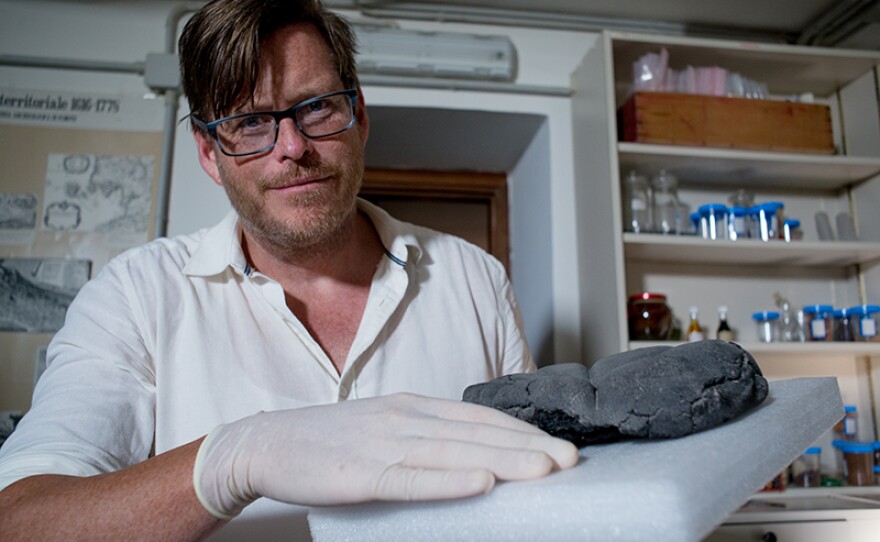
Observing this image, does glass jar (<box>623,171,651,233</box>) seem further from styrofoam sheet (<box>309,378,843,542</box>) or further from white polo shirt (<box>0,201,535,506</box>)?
styrofoam sheet (<box>309,378,843,542</box>)

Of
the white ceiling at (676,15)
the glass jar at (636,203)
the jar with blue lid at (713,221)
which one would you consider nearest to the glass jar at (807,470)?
the jar with blue lid at (713,221)

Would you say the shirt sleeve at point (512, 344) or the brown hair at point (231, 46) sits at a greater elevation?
the brown hair at point (231, 46)

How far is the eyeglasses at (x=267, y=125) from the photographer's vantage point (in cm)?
88

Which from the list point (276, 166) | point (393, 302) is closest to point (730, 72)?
point (393, 302)

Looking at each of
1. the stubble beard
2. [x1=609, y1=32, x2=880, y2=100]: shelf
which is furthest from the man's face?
[x1=609, y1=32, x2=880, y2=100]: shelf

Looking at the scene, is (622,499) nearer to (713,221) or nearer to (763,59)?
(713,221)

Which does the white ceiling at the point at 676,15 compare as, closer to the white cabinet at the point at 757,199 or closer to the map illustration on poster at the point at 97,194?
the white cabinet at the point at 757,199

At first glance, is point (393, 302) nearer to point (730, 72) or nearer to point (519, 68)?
point (519, 68)

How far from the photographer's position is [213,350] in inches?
36.0

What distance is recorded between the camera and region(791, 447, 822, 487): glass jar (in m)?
1.73

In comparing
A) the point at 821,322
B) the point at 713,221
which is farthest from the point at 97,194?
the point at 821,322

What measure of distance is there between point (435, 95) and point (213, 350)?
3.95 feet

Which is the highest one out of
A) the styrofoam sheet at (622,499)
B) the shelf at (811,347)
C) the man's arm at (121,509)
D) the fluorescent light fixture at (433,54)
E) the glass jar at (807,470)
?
the fluorescent light fixture at (433,54)

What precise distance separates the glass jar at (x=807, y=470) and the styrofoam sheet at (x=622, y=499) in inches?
56.8
